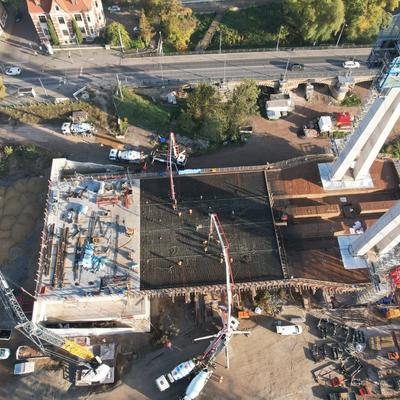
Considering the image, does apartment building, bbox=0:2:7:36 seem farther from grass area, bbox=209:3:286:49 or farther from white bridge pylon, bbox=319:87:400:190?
white bridge pylon, bbox=319:87:400:190

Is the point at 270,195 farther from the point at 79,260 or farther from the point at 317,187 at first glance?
the point at 79,260

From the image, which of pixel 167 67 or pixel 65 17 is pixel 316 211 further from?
pixel 65 17

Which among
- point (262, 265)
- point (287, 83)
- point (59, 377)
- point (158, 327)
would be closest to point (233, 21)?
point (287, 83)

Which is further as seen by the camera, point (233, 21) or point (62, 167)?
point (233, 21)

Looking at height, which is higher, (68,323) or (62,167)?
(62,167)

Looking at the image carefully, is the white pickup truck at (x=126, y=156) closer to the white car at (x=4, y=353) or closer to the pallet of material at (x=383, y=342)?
the white car at (x=4, y=353)

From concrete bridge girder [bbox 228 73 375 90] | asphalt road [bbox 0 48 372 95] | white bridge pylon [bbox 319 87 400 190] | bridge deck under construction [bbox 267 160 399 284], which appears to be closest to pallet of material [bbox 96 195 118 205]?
bridge deck under construction [bbox 267 160 399 284]
